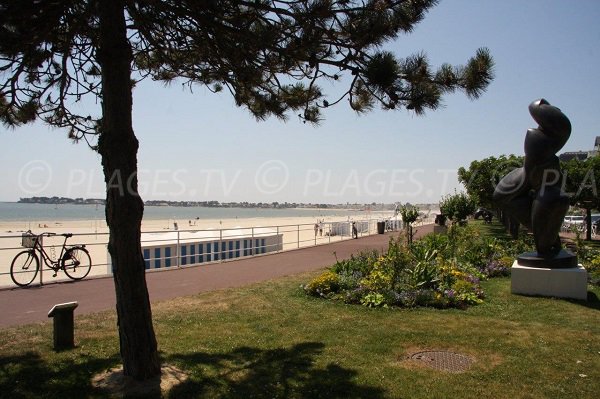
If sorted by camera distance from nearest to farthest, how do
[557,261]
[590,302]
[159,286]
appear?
[590,302] → [557,261] → [159,286]

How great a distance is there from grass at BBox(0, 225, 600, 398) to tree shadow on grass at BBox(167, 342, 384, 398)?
0.01 m

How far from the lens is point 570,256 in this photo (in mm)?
9430

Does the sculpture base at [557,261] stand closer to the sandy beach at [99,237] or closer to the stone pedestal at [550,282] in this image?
the stone pedestal at [550,282]

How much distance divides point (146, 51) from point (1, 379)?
154 inches

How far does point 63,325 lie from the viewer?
5.82m

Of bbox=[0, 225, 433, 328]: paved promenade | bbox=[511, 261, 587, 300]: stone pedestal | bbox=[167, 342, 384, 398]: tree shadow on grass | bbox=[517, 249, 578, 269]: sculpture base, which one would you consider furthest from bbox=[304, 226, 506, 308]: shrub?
bbox=[167, 342, 384, 398]: tree shadow on grass

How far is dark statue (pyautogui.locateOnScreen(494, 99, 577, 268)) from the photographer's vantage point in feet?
30.8

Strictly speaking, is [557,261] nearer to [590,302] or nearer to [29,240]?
[590,302]

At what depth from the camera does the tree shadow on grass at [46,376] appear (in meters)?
4.42

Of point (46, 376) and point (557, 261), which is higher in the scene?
point (557, 261)

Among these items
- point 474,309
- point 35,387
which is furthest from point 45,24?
point 474,309

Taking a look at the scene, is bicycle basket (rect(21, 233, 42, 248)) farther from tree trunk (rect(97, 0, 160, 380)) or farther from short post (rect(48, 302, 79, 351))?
tree trunk (rect(97, 0, 160, 380))

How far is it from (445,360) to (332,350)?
1307 millimetres

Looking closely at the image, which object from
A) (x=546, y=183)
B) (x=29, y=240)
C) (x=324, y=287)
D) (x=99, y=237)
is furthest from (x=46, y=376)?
(x=99, y=237)
